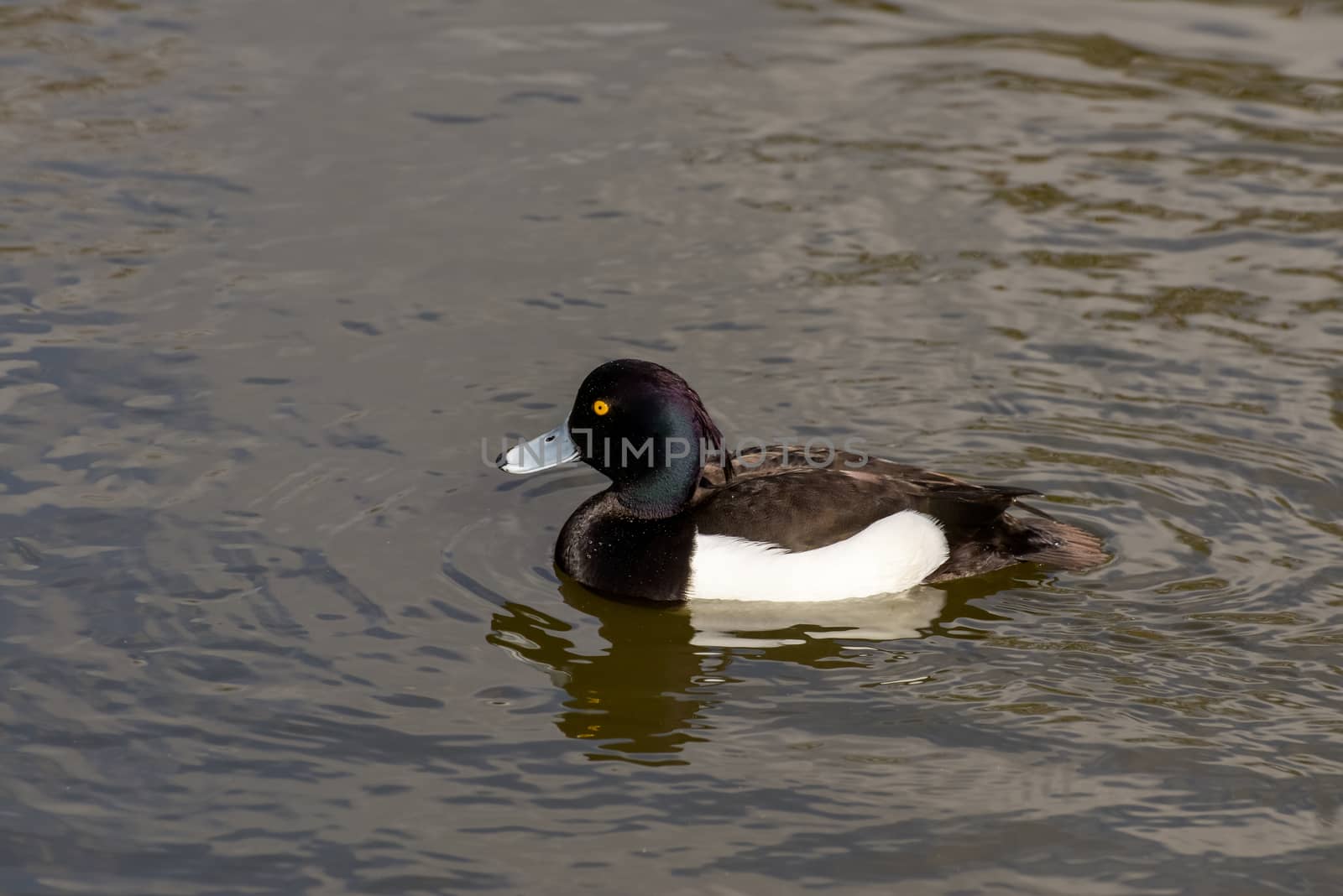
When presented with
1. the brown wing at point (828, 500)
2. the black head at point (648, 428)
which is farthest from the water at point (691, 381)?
the black head at point (648, 428)

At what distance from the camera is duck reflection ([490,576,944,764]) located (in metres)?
7.16

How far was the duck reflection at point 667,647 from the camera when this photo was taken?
7.16 metres

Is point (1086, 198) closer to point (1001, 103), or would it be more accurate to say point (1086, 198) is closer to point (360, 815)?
point (1001, 103)

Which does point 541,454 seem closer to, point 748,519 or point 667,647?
point 748,519

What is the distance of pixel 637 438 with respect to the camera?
8242 mm

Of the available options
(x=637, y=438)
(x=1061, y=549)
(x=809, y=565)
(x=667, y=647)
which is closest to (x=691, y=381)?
(x=637, y=438)

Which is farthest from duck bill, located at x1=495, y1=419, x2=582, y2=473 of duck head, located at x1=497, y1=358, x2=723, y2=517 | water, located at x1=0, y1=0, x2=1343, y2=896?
water, located at x1=0, y1=0, x2=1343, y2=896

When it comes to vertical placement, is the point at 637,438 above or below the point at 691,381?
above

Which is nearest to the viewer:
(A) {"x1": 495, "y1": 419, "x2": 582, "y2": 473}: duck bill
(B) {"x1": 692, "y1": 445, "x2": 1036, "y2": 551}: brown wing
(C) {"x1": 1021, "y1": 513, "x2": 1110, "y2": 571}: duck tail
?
(B) {"x1": 692, "y1": 445, "x2": 1036, "y2": 551}: brown wing

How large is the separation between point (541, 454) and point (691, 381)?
166cm

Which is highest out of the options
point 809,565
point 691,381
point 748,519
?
point 691,381

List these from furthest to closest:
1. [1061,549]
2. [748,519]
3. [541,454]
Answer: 1. [541,454]
2. [1061,549]
3. [748,519]

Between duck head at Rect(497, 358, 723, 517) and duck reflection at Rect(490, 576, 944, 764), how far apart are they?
56 centimetres

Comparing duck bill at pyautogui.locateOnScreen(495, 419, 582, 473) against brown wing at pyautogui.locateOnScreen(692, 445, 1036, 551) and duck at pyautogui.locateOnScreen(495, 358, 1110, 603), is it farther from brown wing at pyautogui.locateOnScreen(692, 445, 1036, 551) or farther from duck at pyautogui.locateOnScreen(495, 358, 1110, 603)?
brown wing at pyautogui.locateOnScreen(692, 445, 1036, 551)
